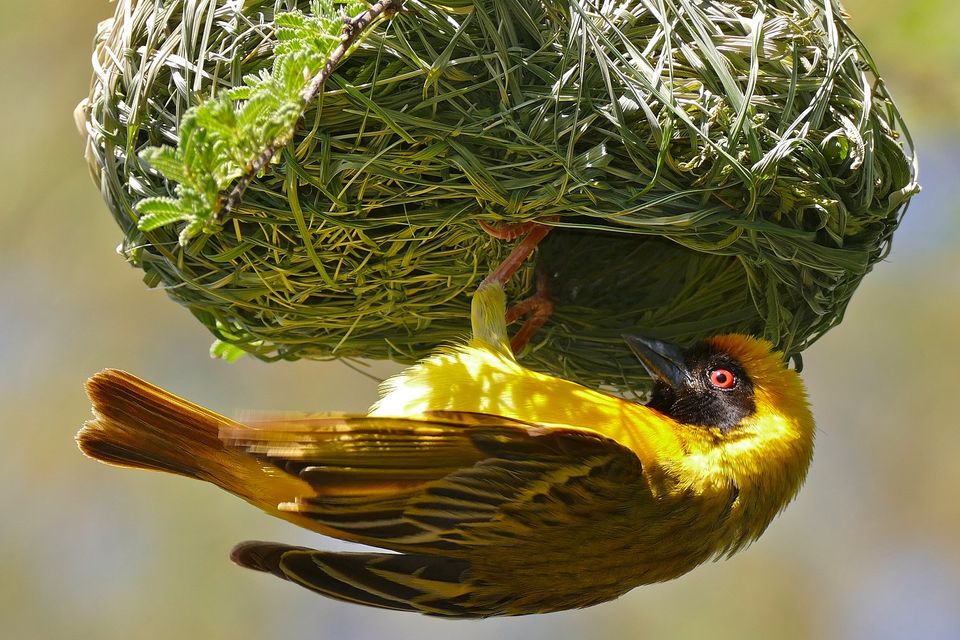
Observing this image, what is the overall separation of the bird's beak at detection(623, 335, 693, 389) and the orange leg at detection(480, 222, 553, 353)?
0.63ft

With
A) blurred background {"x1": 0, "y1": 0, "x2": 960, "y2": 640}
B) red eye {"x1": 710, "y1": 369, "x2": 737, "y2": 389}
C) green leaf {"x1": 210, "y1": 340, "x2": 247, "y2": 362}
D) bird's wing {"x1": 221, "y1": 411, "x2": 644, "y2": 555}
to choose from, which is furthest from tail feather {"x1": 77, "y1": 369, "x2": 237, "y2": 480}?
blurred background {"x1": 0, "y1": 0, "x2": 960, "y2": 640}

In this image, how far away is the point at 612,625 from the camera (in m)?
4.26

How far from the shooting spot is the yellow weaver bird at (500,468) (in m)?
1.77

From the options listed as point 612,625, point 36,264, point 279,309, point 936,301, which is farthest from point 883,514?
point 36,264

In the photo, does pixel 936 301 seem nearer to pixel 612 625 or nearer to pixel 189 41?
pixel 612 625

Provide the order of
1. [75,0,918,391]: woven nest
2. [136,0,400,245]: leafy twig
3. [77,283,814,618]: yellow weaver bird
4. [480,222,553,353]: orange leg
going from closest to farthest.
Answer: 1. [136,0,400,245]: leafy twig
2. [75,0,918,391]: woven nest
3. [77,283,814,618]: yellow weaver bird
4. [480,222,553,353]: orange leg

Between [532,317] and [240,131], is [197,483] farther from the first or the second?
[240,131]

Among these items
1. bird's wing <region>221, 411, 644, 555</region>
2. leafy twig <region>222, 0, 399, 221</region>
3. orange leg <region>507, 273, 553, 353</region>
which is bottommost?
bird's wing <region>221, 411, 644, 555</region>

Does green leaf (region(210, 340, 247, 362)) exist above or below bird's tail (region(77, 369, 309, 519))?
above

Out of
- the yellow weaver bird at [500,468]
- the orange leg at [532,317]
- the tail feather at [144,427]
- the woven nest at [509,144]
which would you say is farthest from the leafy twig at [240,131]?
the orange leg at [532,317]

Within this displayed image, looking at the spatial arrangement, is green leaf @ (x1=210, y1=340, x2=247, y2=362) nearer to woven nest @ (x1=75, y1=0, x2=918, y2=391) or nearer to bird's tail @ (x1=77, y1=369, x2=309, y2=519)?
woven nest @ (x1=75, y1=0, x2=918, y2=391)

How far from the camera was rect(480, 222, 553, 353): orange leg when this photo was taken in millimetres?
1946

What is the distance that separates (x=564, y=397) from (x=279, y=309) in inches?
22.2

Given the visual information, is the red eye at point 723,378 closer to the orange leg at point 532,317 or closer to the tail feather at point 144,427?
the orange leg at point 532,317
